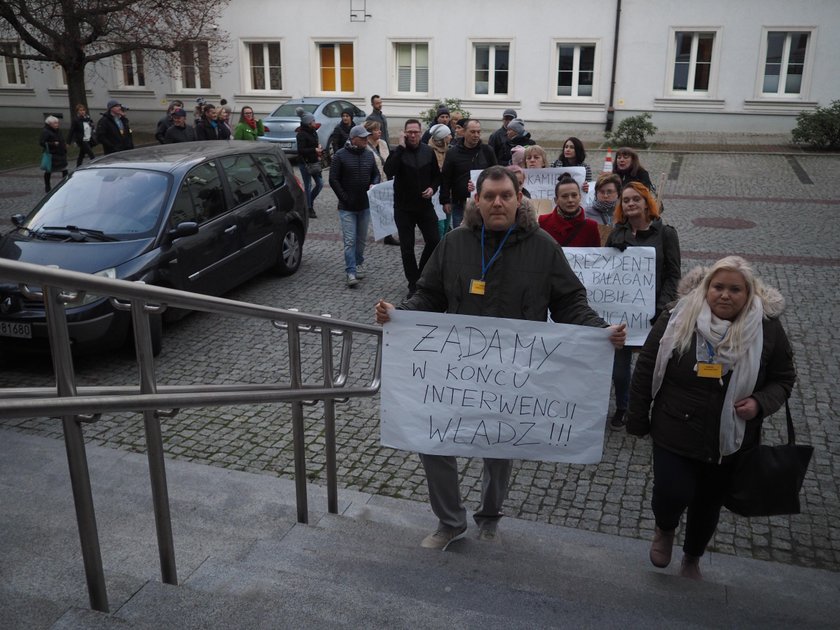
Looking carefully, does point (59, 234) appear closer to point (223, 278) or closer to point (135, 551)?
point (223, 278)

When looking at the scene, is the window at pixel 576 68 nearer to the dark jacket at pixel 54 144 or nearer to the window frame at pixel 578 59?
the window frame at pixel 578 59

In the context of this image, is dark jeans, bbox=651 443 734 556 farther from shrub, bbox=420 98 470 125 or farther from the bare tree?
the bare tree

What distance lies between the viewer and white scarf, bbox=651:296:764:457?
12.1 ft

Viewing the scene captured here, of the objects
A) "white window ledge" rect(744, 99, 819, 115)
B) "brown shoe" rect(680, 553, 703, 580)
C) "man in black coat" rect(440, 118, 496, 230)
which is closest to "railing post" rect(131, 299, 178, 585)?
"brown shoe" rect(680, 553, 703, 580)

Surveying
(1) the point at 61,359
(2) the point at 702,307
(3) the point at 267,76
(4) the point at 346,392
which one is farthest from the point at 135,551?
(3) the point at 267,76

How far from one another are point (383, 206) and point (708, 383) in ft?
23.2

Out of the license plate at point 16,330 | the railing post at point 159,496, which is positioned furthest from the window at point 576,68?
the railing post at point 159,496

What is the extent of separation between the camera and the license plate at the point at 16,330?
21.3 ft

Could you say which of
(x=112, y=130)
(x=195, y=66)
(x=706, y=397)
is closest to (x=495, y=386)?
(x=706, y=397)

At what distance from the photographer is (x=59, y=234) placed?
796cm

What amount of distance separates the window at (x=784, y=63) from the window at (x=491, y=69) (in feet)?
26.1

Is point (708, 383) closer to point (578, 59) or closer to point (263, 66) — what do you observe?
point (578, 59)

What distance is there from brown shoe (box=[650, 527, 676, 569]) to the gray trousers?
787mm

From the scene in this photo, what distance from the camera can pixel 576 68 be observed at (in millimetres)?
26828
